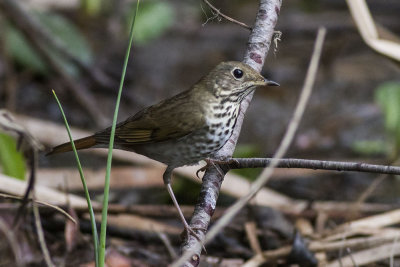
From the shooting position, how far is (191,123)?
12.9 ft

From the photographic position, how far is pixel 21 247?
4535 mm

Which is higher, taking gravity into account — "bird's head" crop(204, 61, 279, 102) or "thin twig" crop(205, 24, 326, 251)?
"bird's head" crop(204, 61, 279, 102)

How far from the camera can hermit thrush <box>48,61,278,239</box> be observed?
12.6 feet

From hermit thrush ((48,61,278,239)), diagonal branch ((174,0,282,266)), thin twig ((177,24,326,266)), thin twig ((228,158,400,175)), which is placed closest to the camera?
thin twig ((177,24,326,266))

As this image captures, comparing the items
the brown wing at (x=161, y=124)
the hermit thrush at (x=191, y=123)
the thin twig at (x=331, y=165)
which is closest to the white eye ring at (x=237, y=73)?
the hermit thrush at (x=191, y=123)

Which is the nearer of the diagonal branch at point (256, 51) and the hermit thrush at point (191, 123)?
the diagonal branch at point (256, 51)

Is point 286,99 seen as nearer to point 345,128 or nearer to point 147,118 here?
point 345,128

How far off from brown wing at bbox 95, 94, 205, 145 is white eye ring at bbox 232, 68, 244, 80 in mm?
274

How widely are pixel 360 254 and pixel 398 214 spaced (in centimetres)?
66

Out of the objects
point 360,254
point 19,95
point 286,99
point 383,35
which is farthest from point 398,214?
point 19,95

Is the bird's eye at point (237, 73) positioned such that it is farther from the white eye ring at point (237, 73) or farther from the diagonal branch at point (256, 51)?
the diagonal branch at point (256, 51)

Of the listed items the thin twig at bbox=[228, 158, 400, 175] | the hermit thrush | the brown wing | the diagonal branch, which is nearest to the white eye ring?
the hermit thrush

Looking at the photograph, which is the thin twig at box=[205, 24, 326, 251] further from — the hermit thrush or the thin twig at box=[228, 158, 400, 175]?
the hermit thrush

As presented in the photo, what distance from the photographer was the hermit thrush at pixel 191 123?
3848 millimetres
